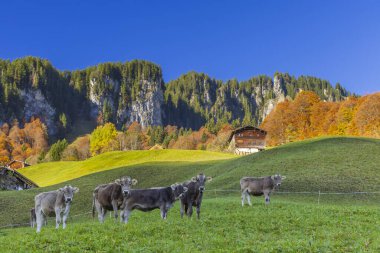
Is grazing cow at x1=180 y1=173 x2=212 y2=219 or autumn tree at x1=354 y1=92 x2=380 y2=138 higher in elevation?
autumn tree at x1=354 y1=92 x2=380 y2=138

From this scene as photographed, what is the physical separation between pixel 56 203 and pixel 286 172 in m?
39.8

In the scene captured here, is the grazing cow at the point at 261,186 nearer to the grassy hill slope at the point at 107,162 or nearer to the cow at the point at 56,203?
the cow at the point at 56,203

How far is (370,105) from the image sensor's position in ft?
465

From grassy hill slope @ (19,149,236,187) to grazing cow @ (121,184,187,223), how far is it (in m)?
75.2

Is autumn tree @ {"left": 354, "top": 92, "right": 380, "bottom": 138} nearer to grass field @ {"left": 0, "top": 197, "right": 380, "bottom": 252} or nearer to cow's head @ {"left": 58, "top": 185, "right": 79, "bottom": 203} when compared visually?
grass field @ {"left": 0, "top": 197, "right": 380, "bottom": 252}

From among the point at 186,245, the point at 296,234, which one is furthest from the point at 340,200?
the point at 186,245

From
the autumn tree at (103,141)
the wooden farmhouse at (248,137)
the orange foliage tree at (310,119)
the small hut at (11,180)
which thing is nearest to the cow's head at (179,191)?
the small hut at (11,180)

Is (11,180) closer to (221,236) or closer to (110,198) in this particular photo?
(110,198)

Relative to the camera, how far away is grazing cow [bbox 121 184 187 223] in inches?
948

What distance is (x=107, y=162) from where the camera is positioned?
112125 millimetres

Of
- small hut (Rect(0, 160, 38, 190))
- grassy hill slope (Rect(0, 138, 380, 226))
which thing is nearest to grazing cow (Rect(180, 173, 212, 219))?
grassy hill slope (Rect(0, 138, 380, 226))

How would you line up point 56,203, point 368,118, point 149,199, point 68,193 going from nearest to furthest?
point 68,193 < point 56,203 < point 149,199 < point 368,118

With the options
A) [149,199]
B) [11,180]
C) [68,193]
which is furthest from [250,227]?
[11,180]

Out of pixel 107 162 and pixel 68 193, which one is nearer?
pixel 68 193
